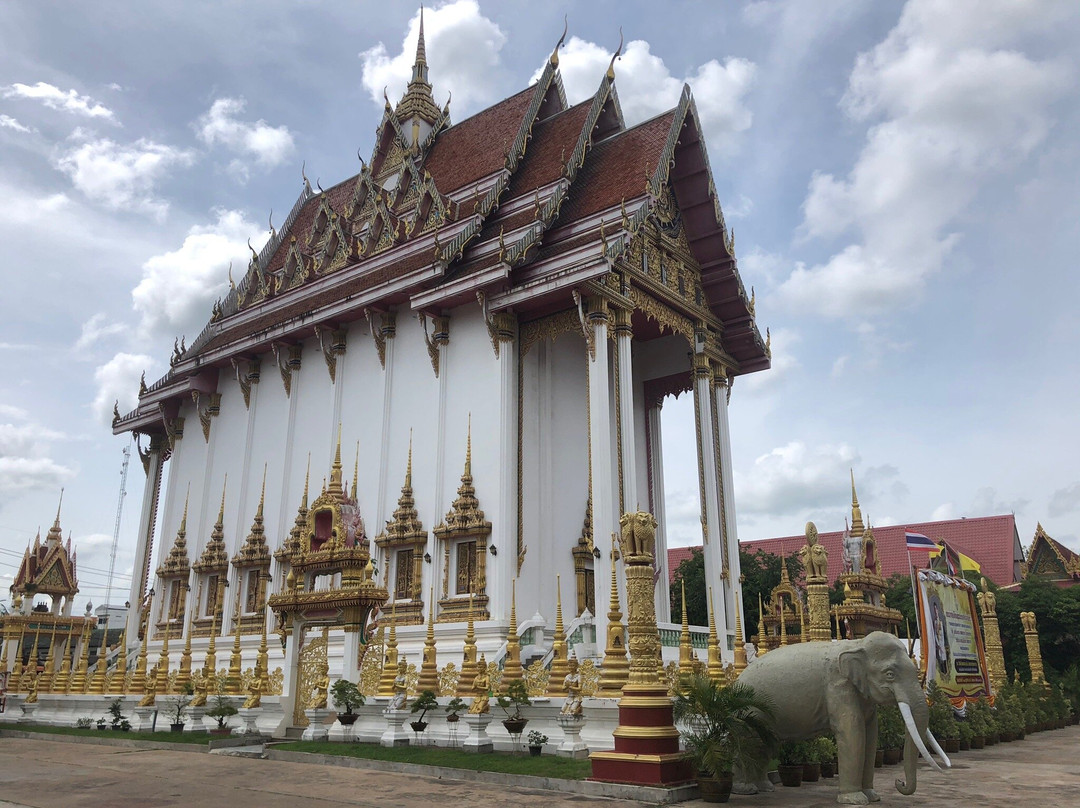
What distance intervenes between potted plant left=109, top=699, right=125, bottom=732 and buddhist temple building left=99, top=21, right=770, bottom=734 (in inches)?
81.9

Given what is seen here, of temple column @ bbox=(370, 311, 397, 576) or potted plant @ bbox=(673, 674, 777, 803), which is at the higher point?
temple column @ bbox=(370, 311, 397, 576)

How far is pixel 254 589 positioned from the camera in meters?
18.3

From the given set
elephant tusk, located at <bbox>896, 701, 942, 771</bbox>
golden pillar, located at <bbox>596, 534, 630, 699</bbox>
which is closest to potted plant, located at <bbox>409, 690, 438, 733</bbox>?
golden pillar, located at <bbox>596, 534, 630, 699</bbox>

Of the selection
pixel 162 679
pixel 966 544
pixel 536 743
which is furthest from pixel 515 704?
pixel 966 544

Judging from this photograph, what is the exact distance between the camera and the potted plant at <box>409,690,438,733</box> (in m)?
9.84

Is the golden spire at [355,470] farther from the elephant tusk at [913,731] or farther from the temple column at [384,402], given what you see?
the elephant tusk at [913,731]

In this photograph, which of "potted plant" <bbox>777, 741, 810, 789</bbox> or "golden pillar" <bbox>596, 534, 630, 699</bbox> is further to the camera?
"golden pillar" <bbox>596, 534, 630, 699</bbox>

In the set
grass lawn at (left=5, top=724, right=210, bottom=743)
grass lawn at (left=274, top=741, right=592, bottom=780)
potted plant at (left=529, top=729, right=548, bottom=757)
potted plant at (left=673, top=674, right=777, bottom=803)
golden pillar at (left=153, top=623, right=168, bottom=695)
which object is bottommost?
grass lawn at (left=5, top=724, right=210, bottom=743)

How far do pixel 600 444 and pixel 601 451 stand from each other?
109 millimetres

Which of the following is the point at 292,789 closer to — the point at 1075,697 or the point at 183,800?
the point at 183,800

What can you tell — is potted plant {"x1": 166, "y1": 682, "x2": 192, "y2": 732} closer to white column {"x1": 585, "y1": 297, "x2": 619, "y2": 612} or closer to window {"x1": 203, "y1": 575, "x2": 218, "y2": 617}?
white column {"x1": 585, "y1": 297, "x2": 619, "y2": 612}

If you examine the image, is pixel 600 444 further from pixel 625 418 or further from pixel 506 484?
pixel 506 484

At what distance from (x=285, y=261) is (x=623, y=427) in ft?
38.0

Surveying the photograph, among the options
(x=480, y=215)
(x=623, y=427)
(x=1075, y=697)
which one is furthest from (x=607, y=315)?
(x=1075, y=697)
